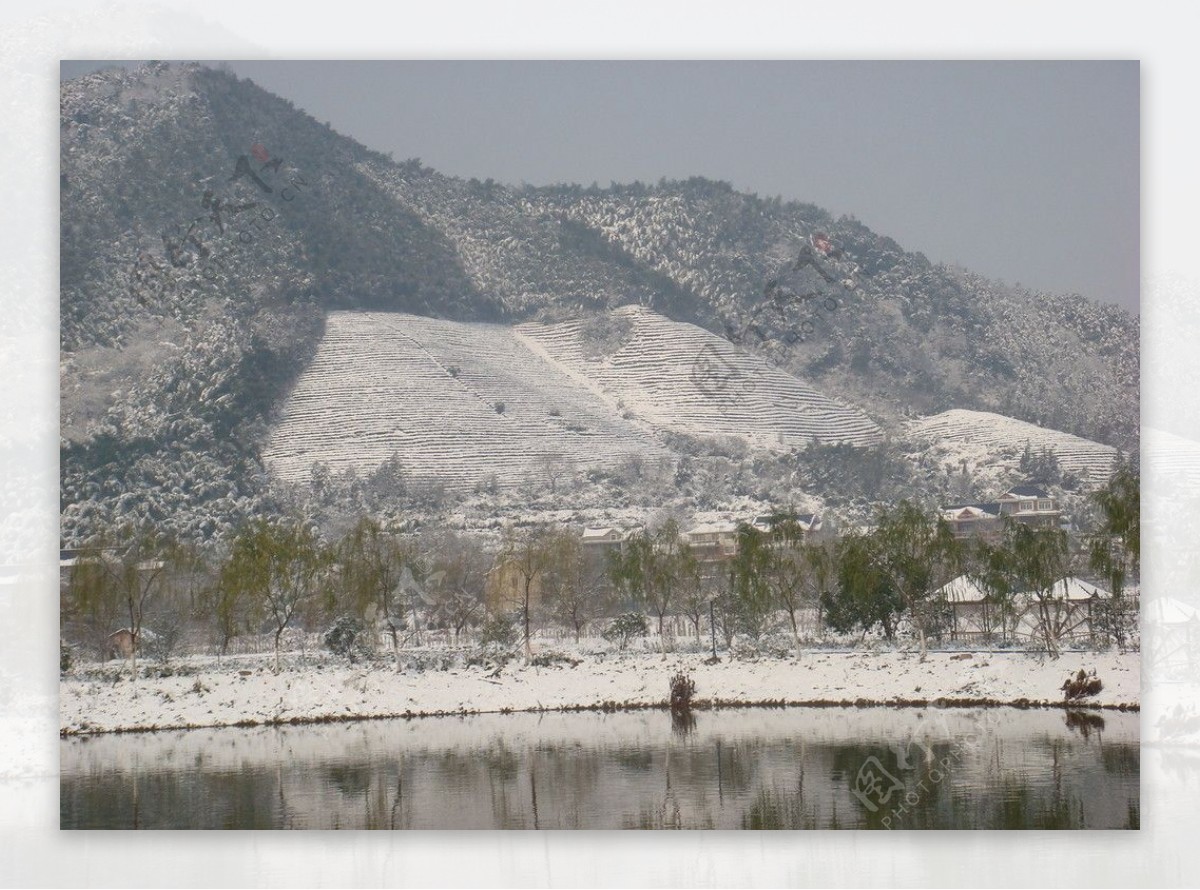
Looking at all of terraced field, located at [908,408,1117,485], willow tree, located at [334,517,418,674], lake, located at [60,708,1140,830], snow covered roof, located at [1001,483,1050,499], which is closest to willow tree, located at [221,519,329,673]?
willow tree, located at [334,517,418,674]

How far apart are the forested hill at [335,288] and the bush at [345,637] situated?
218cm

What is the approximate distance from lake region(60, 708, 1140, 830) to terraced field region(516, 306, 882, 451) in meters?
4.09

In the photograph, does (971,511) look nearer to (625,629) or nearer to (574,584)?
(625,629)

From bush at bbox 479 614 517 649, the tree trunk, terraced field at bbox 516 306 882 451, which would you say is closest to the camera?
the tree trunk

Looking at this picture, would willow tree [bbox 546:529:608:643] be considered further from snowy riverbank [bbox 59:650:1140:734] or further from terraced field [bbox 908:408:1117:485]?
terraced field [bbox 908:408:1117:485]

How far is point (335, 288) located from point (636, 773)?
9811mm

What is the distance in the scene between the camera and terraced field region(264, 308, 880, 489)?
61.1ft

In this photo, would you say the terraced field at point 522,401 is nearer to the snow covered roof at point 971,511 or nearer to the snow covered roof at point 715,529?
the snow covered roof at point 715,529

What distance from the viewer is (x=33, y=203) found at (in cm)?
1429

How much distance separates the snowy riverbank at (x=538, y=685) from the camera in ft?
50.9

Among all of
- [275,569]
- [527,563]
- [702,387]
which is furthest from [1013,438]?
[275,569]

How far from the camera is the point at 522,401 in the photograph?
20188 millimetres

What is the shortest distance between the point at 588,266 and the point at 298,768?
936 centimetres

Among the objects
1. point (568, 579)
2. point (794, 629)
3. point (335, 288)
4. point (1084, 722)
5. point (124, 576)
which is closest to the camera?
point (1084, 722)
